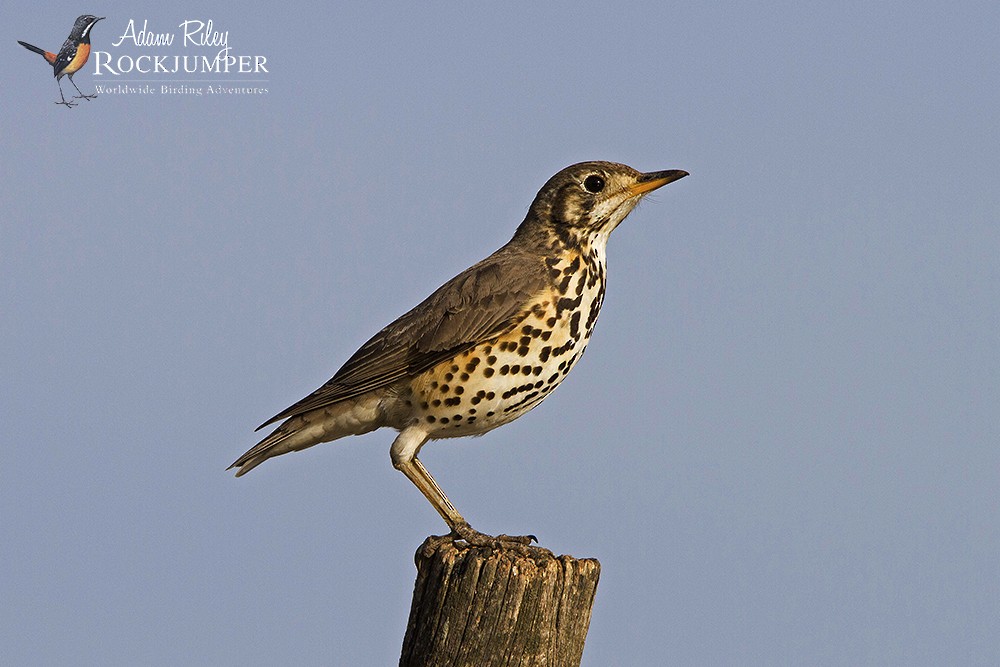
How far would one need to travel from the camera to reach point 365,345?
11945 mm

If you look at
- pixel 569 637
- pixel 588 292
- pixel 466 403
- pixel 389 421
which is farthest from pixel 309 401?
pixel 569 637

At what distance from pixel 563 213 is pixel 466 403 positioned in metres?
1.85

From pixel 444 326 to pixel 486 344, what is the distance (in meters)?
0.43

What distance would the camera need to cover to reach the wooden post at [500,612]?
841cm

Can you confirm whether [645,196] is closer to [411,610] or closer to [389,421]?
[389,421]

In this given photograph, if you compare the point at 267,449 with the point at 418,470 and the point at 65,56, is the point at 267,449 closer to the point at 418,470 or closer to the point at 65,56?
the point at 418,470

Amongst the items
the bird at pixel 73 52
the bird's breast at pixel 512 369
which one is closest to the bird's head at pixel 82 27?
the bird at pixel 73 52

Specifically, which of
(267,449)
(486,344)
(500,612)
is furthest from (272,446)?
(500,612)

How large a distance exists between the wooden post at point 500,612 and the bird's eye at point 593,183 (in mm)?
4033

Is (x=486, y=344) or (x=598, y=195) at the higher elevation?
(x=598, y=195)

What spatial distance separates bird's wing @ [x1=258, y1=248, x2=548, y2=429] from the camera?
36.7 feet

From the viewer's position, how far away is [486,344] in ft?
36.5

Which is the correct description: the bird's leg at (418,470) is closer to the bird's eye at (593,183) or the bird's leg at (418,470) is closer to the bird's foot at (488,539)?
the bird's foot at (488,539)

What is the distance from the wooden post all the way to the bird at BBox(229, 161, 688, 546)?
1.88 m
